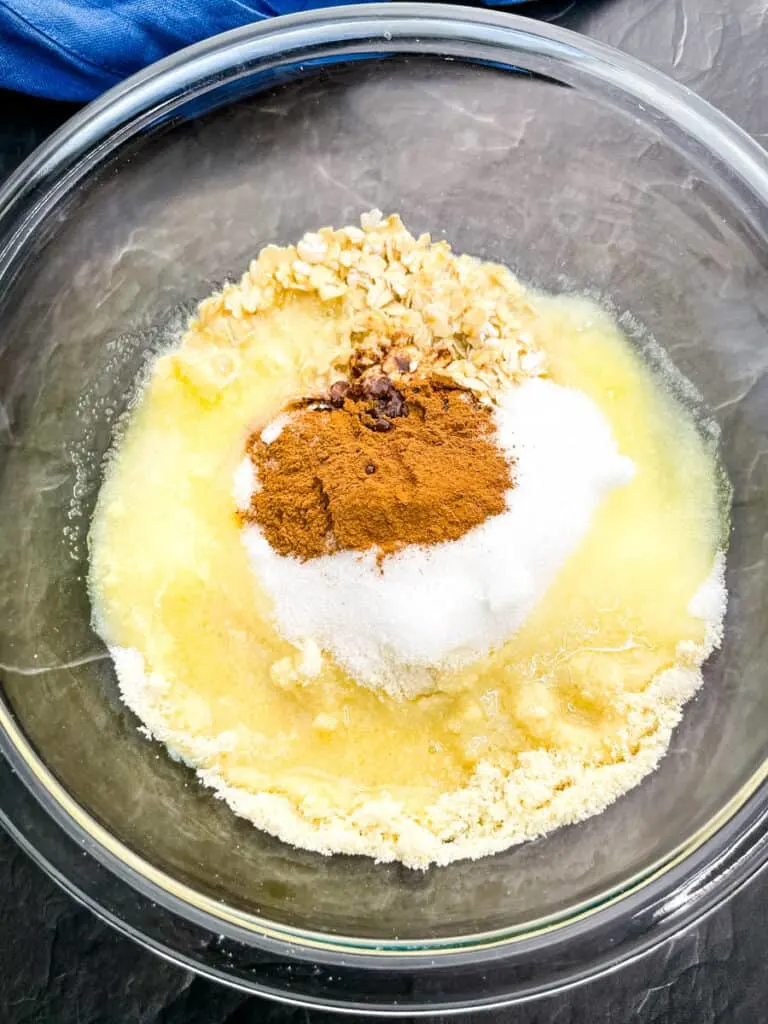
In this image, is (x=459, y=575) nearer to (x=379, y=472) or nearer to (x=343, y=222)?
(x=379, y=472)

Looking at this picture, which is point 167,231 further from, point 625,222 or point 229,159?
point 625,222

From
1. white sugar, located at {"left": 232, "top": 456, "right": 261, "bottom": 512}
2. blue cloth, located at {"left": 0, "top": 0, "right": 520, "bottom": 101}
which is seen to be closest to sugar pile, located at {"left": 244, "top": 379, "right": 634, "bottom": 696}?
white sugar, located at {"left": 232, "top": 456, "right": 261, "bottom": 512}

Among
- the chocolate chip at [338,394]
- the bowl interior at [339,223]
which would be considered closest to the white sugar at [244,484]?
the chocolate chip at [338,394]

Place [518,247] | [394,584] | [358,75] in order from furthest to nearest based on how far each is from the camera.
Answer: [518,247] → [358,75] → [394,584]

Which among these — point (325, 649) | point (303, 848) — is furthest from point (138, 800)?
point (325, 649)

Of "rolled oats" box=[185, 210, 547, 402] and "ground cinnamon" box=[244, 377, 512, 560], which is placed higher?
"rolled oats" box=[185, 210, 547, 402]

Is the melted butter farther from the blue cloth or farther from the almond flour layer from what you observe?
the blue cloth

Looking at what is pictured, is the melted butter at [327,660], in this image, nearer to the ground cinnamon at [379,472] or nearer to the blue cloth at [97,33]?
the ground cinnamon at [379,472]
